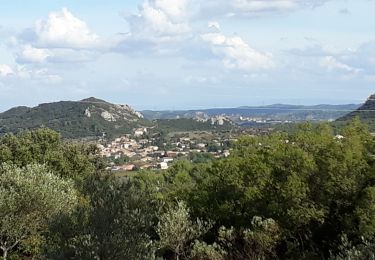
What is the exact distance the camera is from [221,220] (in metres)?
32.0

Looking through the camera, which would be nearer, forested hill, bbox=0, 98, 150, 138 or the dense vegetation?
the dense vegetation

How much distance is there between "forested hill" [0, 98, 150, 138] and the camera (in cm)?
16788

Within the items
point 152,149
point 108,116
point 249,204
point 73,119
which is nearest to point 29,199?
point 249,204

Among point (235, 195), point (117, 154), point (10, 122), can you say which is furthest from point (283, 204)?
point (10, 122)

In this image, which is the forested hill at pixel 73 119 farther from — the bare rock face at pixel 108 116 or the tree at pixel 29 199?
the tree at pixel 29 199

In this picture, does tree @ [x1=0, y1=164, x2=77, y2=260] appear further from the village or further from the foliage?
the village

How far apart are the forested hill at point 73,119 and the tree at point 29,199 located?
132m

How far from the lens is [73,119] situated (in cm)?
17838

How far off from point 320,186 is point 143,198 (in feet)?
39.5

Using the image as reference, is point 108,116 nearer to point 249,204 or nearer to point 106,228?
point 249,204

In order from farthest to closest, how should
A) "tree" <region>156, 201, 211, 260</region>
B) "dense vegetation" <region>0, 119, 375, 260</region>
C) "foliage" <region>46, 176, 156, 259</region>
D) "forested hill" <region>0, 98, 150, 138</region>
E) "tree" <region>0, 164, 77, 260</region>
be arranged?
"forested hill" <region>0, 98, 150, 138</region>, "tree" <region>0, 164, 77, 260</region>, "tree" <region>156, 201, 211, 260</region>, "dense vegetation" <region>0, 119, 375, 260</region>, "foliage" <region>46, 176, 156, 259</region>

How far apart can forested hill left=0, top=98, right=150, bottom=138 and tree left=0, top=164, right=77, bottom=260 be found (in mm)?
131514

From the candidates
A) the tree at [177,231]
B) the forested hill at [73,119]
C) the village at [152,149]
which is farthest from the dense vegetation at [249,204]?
the forested hill at [73,119]

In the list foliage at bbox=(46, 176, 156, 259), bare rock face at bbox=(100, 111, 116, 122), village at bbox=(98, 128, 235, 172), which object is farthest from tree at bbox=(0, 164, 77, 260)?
bare rock face at bbox=(100, 111, 116, 122)
